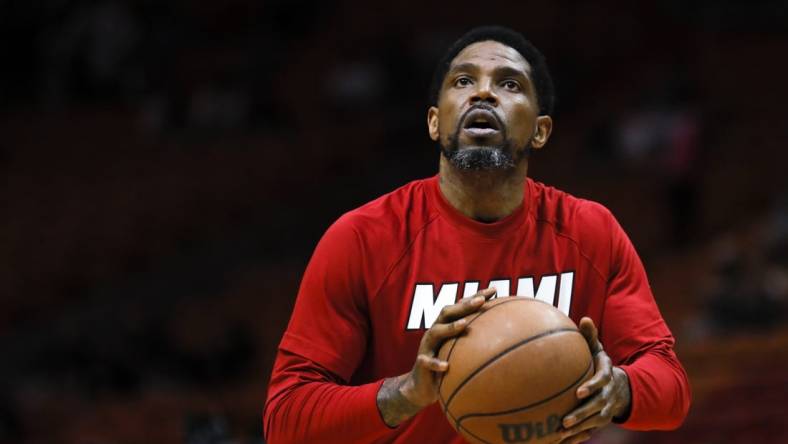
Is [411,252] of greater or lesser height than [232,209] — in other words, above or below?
above

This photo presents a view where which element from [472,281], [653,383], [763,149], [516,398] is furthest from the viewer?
[763,149]

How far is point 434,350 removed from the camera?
3479 millimetres

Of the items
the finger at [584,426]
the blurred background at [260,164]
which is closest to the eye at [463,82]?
the finger at [584,426]

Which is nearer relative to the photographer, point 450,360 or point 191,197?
point 450,360

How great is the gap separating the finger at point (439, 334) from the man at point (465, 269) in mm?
288

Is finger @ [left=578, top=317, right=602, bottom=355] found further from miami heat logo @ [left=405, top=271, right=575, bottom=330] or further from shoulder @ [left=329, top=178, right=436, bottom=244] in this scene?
shoulder @ [left=329, top=178, right=436, bottom=244]

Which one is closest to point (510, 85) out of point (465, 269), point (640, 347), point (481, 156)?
point (481, 156)

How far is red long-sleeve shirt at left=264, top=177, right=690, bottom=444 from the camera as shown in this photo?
3814 millimetres

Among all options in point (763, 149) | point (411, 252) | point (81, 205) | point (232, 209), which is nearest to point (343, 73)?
point (232, 209)

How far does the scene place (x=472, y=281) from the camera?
4.05 m

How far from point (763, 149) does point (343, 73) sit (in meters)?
4.80

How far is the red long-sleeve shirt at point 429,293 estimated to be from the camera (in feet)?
12.5

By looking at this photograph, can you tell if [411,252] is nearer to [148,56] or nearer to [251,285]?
[251,285]

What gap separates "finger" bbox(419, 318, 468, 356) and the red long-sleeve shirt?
0.34m
